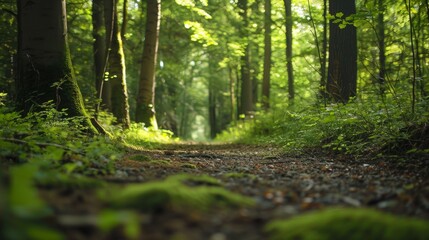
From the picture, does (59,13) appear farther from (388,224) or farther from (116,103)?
(388,224)

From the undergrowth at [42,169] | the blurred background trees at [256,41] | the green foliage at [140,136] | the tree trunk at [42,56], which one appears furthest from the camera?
the green foliage at [140,136]

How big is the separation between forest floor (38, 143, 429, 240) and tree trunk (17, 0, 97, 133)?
225cm

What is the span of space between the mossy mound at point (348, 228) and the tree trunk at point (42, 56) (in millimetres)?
5388

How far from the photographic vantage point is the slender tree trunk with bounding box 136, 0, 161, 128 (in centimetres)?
1339

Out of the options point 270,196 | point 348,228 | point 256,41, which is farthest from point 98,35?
point 348,228

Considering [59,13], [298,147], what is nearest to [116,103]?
[59,13]

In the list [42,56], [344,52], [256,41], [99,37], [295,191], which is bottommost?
[295,191]

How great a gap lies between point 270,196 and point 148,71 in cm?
1106

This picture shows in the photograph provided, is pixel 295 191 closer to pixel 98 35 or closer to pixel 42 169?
pixel 42 169

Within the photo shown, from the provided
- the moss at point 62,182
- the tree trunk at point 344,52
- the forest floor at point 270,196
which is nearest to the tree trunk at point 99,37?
the tree trunk at point 344,52

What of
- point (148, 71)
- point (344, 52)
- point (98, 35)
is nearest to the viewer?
point (344, 52)

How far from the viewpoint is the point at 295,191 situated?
11.6 feet

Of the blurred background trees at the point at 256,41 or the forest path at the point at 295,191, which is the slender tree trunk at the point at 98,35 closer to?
the blurred background trees at the point at 256,41

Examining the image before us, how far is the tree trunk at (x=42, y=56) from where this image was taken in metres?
6.55
